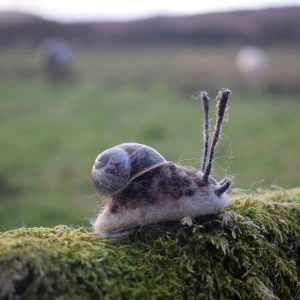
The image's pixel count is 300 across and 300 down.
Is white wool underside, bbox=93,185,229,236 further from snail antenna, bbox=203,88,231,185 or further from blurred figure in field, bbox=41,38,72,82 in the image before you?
blurred figure in field, bbox=41,38,72,82

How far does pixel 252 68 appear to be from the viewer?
23219 millimetres

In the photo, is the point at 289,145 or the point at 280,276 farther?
the point at 289,145

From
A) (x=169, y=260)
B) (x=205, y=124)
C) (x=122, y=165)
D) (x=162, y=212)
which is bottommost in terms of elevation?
(x=169, y=260)

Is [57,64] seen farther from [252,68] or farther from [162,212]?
[162,212]

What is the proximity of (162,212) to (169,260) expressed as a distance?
0.79 feet

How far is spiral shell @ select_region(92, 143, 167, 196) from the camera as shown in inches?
91.6

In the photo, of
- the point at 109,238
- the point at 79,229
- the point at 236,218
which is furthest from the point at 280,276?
the point at 79,229

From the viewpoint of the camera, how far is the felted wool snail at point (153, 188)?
87.3 inches

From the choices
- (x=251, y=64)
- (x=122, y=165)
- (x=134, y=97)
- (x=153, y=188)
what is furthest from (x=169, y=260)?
(x=251, y=64)

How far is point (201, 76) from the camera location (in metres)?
21.9

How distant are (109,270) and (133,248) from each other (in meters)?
0.21

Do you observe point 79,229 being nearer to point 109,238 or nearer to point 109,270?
point 109,238

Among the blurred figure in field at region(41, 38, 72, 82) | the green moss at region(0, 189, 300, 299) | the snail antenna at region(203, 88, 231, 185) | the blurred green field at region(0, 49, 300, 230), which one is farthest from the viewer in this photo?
the blurred figure in field at region(41, 38, 72, 82)

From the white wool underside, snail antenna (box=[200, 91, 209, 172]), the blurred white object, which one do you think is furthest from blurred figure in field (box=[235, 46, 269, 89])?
the white wool underside
